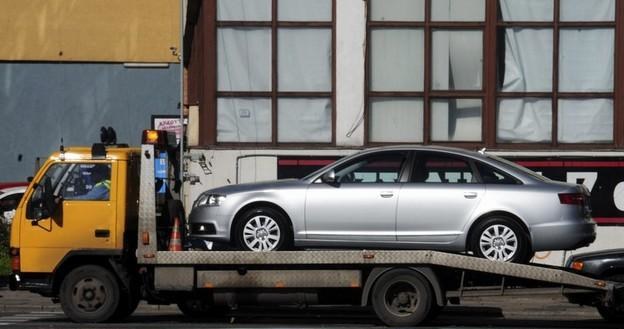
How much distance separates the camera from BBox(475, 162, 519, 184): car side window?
1456 cm

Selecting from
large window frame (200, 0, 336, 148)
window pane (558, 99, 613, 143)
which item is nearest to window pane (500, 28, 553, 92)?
window pane (558, 99, 613, 143)

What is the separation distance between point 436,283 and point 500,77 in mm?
10490

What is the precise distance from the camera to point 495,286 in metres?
14.3

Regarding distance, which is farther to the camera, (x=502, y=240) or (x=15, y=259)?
(x=15, y=259)

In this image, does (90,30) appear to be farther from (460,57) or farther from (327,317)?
(327,317)

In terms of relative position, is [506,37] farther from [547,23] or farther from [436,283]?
[436,283]

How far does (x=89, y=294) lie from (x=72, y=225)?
863 mm

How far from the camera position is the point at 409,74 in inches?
944

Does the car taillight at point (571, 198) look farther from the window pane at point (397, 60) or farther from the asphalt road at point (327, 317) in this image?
the window pane at point (397, 60)

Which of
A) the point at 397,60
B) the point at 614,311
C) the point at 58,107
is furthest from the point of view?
the point at 58,107

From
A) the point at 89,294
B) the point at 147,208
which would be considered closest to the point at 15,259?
the point at 89,294

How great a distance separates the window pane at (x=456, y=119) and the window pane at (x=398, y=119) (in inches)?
11.3

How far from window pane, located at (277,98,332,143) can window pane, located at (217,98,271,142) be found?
0.27m

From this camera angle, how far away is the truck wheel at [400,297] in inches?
556
